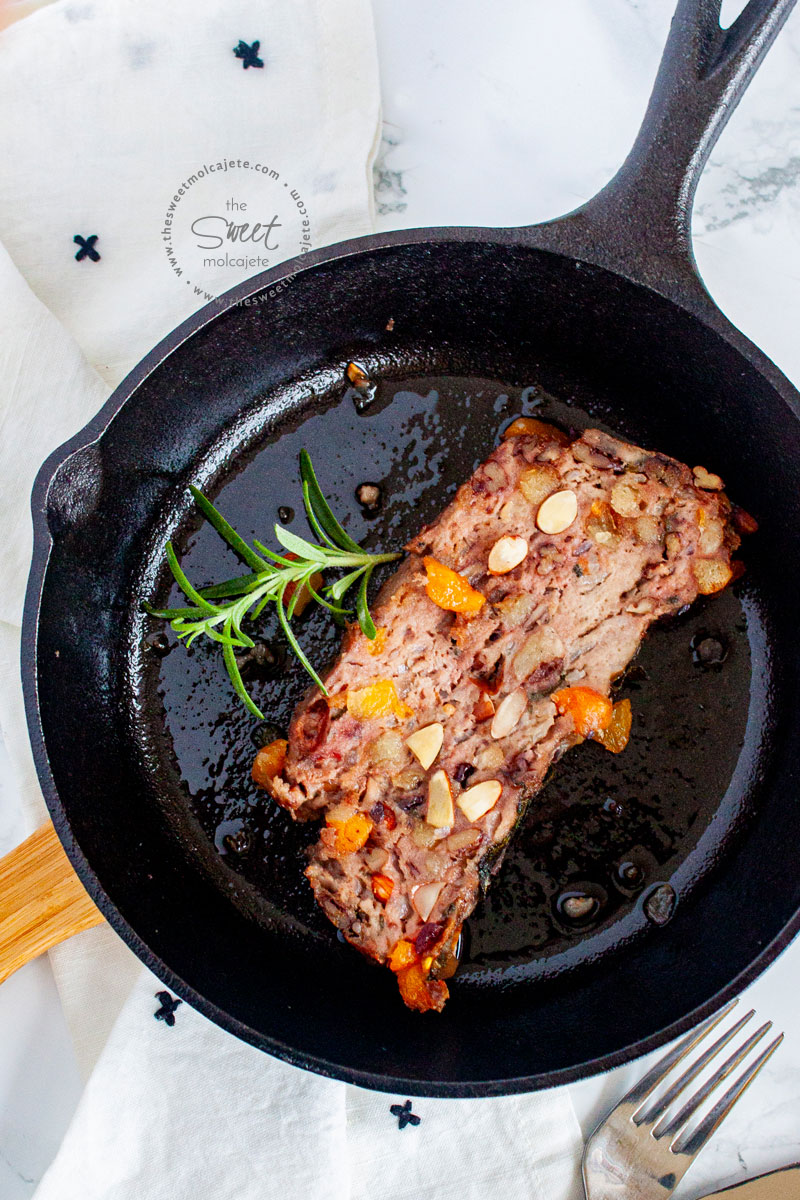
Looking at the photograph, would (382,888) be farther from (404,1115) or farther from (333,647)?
(404,1115)

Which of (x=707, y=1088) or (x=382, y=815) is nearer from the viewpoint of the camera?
(x=382, y=815)

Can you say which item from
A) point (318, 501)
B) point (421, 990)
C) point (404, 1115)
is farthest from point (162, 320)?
point (404, 1115)

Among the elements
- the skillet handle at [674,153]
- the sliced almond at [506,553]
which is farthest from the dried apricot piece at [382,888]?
the skillet handle at [674,153]

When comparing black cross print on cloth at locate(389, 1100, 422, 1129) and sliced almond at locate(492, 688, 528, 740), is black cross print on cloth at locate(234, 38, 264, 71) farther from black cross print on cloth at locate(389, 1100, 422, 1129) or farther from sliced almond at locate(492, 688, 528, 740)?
black cross print on cloth at locate(389, 1100, 422, 1129)

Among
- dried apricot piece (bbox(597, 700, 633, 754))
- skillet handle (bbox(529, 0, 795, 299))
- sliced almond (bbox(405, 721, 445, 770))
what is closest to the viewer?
skillet handle (bbox(529, 0, 795, 299))

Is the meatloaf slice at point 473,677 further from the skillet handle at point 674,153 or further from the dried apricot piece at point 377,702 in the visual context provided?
the skillet handle at point 674,153

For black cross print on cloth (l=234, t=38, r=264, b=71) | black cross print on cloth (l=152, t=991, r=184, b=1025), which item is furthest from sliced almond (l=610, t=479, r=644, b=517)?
black cross print on cloth (l=152, t=991, r=184, b=1025)
